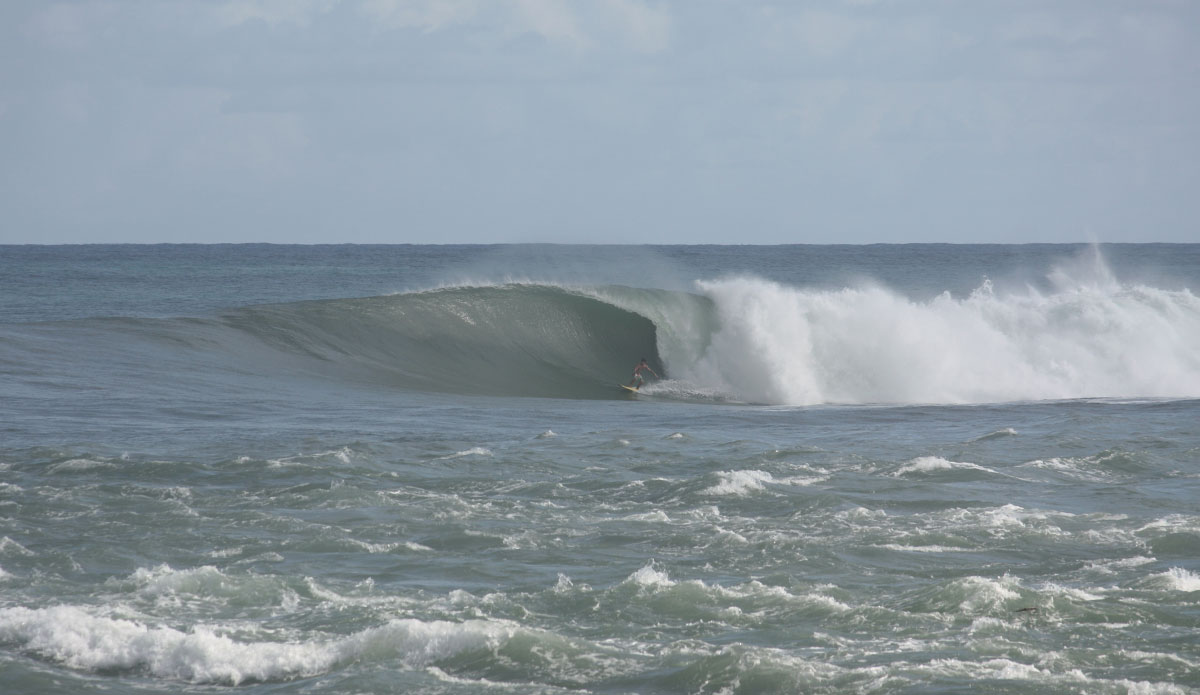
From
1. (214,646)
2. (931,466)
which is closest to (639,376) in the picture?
(931,466)

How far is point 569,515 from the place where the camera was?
38.6 feet

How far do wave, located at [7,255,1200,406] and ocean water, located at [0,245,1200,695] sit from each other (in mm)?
139

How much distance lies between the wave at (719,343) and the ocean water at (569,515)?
0.14 m

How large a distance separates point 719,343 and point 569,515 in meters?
17.0

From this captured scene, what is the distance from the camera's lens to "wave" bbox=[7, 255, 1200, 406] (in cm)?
2577

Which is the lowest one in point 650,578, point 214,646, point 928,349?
point 214,646

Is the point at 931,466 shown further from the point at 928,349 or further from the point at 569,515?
the point at 928,349

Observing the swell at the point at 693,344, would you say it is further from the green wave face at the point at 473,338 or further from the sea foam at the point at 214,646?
the sea foam at the point at 214,646

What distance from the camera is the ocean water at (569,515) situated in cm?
764

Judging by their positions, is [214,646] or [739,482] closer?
[214,646]

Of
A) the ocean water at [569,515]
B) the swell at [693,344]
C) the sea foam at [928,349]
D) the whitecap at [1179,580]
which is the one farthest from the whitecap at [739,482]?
the sea foam at [928,349]

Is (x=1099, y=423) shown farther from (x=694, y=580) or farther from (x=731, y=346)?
(x=694, y=580)

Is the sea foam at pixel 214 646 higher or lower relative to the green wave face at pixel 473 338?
lower

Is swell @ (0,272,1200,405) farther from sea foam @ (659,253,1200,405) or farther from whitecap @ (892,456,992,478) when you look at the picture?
whitecap @ (892,456,992,478)
